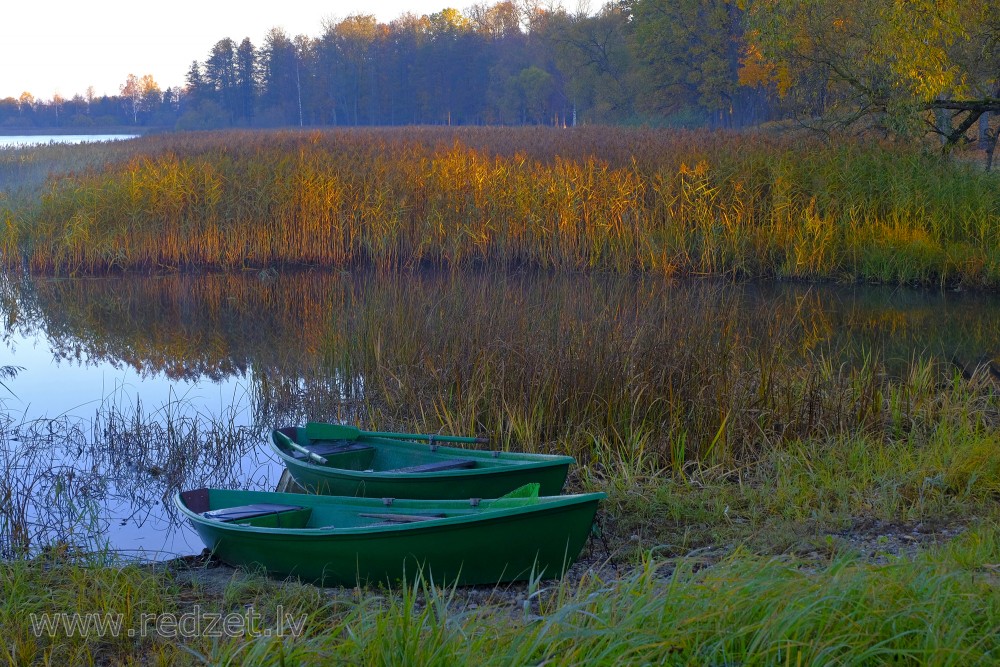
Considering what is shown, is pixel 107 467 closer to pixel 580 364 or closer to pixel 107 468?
pixel 107 468

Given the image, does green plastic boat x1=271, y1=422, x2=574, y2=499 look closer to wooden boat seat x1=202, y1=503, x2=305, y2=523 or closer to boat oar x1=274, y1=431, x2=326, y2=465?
boat oar x1=274, y1=431, x2=326, y2=465

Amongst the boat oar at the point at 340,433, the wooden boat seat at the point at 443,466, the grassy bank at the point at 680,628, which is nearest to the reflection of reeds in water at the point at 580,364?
the boat oar at the point at 340,433

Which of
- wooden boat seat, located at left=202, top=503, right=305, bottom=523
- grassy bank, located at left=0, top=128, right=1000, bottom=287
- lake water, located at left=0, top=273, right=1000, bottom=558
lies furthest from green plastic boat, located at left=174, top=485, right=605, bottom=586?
grassy bank, located at left=0, top=128, right=1000, bottom=287

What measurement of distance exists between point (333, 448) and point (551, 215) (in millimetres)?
8715

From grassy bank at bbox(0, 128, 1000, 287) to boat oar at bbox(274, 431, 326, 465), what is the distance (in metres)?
8.12

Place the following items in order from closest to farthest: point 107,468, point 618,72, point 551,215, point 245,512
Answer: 1. point 245,512
2. point 107,468
3. point 551,215
4. point 618,72

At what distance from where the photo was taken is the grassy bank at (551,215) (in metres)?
13.1

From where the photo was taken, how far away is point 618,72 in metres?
45.1

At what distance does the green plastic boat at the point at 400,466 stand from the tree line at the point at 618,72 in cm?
924

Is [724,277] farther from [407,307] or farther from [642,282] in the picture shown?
[407,307]

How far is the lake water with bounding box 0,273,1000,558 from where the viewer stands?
604 centimetres

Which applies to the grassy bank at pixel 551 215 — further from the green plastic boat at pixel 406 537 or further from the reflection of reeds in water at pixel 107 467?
the green plastic boat at pixel 406 537

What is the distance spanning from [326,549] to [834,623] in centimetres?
235

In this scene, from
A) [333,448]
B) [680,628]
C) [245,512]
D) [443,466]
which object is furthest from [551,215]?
[680,628]
